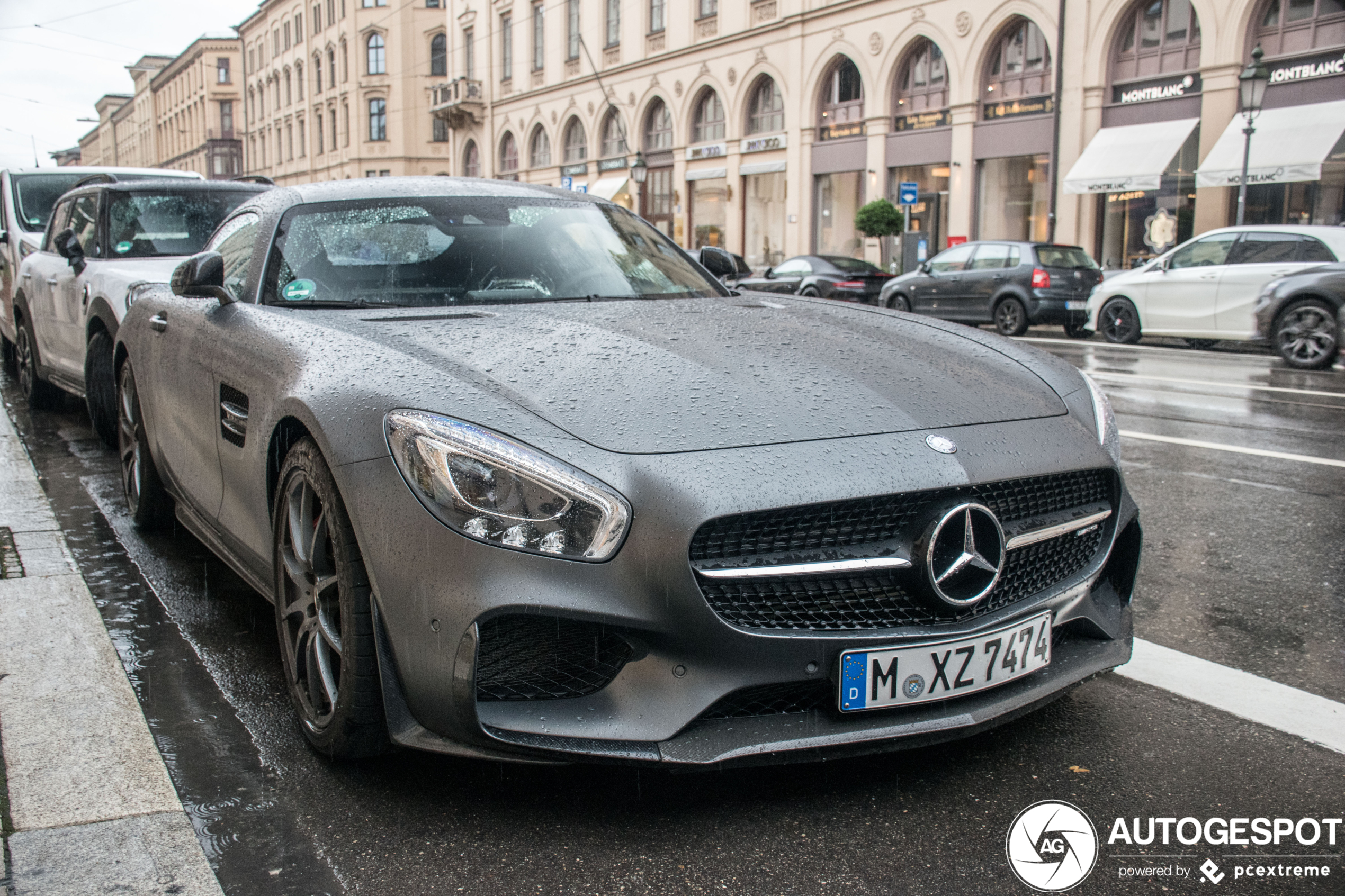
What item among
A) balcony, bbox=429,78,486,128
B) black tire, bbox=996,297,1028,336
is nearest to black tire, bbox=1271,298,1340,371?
black tire, bbox=996,297,1028,336

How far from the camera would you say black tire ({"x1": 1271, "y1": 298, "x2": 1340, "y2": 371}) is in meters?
12.3

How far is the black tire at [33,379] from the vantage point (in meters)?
8.45

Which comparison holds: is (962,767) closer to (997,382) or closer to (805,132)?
(997,382)

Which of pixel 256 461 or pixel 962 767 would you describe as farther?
pixel 256 461

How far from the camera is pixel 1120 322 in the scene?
15969 millimetres

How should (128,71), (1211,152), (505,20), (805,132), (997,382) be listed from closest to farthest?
(997,382) → (1211,152) → (805,132) → (505,20) → (128,71)

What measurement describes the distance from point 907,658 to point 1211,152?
75.2ft

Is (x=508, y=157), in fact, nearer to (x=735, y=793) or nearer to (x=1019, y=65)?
(x=1019, y=65)

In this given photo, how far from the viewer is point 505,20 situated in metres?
49.3

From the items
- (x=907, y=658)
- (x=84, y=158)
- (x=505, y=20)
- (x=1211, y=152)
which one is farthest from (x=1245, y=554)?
(x=84, y=158)

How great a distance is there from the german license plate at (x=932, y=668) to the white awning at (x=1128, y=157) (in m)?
22.9

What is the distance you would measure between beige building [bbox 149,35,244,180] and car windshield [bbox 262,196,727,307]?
88.3 meters

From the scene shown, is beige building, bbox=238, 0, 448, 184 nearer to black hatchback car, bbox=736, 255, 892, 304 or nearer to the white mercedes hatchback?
black hatchback car, bbox=736, 255, 892, 304

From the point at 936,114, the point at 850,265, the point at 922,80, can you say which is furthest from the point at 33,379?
the point at 922,80
